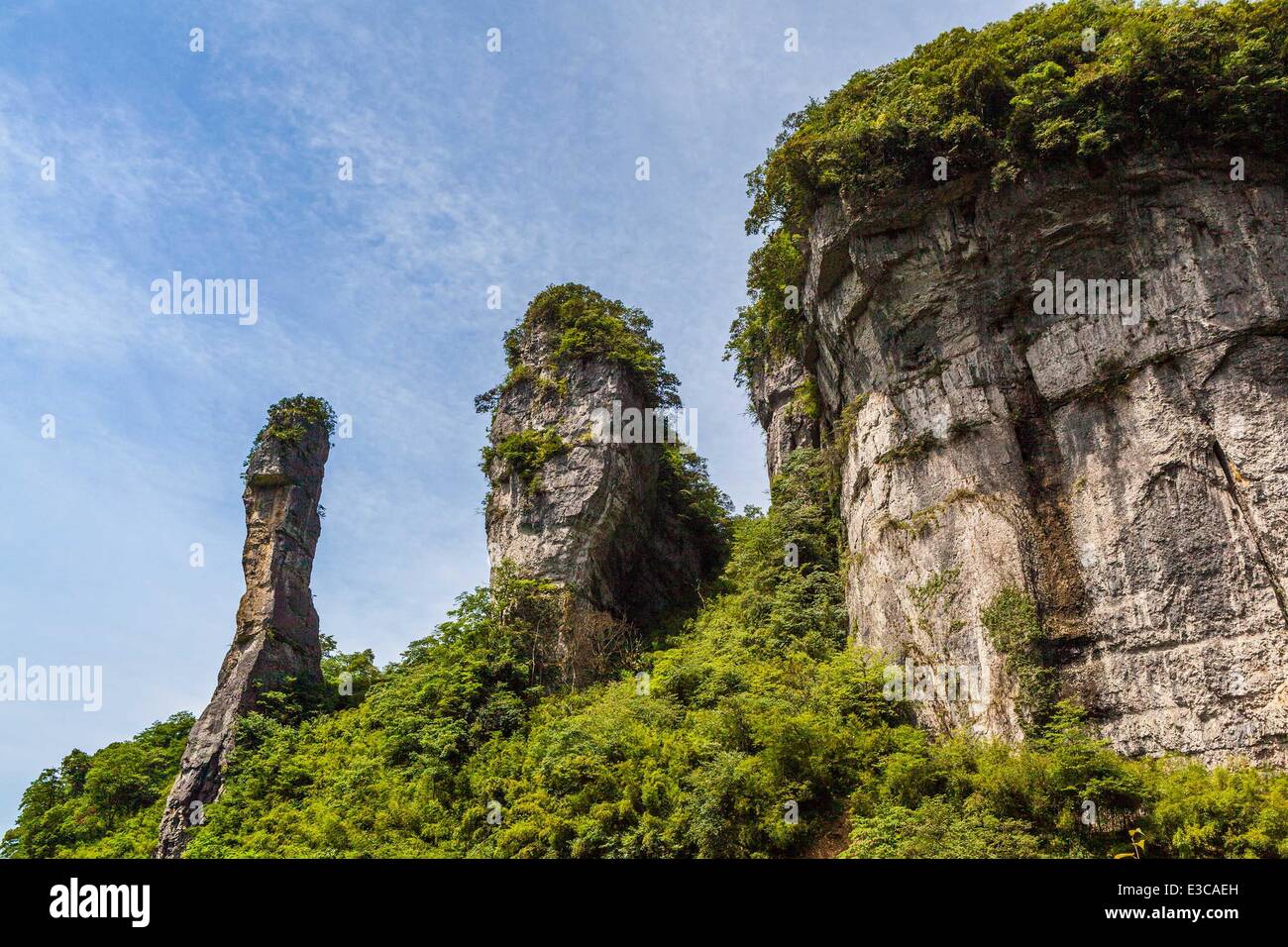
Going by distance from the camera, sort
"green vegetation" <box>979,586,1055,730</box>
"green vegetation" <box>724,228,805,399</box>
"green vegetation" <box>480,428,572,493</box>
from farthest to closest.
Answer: "green vegetation" <box>480,428,572,493</box>, "green vegetation" <box>724,228,805,399</box>, "green vegetation" <box>979,586,1055,730</box>

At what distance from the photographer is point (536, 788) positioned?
746 inches

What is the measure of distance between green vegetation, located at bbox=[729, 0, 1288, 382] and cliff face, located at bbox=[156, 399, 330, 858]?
24507mm

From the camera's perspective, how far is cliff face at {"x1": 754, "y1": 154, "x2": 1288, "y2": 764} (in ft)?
52.8

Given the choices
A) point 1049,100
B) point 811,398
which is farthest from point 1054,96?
point 811,398

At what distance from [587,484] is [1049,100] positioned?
16761 millimetres

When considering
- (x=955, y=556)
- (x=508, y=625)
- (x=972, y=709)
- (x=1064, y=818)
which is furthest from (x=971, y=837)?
(x=508, y=625)

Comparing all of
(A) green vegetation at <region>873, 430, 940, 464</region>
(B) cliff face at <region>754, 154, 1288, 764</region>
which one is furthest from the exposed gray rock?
(A) green vegetation at <region>873, 430, 940, 464</region>

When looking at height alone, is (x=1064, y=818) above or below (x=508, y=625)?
below

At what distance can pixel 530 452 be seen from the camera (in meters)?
29.6

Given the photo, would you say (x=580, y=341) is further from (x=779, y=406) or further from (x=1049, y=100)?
(x=1049, y=100)

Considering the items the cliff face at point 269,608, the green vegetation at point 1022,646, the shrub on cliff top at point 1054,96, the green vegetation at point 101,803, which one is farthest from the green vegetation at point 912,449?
the green vegetation at point 101,803

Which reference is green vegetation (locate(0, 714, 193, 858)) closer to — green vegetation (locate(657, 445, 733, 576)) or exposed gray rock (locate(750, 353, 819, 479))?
green vegetation (locate(657, 445, 733, 576))
